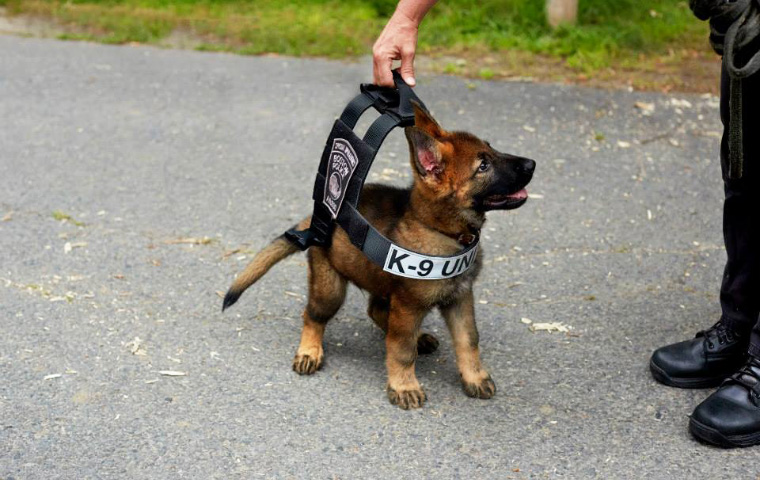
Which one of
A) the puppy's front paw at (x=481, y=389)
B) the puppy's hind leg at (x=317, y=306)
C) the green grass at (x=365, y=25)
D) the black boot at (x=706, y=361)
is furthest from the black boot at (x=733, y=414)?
the green grass at (x=365, y=25)

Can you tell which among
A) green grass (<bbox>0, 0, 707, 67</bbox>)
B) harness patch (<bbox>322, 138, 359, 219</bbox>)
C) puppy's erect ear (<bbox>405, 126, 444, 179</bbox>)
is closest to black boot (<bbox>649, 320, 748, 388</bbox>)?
puppy's erect ear (<bbox>405, 126, 444, 179</bbox>)

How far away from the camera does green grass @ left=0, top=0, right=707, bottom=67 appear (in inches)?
283

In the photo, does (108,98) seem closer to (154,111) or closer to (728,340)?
(154,111)

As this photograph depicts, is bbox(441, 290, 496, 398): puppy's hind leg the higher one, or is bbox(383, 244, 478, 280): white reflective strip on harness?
bbox(383, 244, 478, 280): white reflective strip on harness

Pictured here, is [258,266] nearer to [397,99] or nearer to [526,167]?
[397,99]

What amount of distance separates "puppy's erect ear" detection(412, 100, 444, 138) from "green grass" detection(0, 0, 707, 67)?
146 inches

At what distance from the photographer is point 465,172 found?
3281mm

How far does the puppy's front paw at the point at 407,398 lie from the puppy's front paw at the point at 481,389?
0.19 meters

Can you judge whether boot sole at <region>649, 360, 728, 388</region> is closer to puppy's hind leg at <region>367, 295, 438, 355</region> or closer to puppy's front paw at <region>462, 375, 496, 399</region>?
puppy's front paw at <region>462, 375, 496, 399</region>

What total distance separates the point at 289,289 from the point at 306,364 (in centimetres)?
72

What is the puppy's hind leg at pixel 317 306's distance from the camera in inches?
142

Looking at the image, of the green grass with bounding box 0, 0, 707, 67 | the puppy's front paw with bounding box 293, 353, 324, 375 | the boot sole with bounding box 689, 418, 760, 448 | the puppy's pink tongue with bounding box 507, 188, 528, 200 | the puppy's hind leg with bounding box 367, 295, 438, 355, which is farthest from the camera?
the green grass with bounding box 0, 0, 707, 67

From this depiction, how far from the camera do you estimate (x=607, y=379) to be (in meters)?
3.62

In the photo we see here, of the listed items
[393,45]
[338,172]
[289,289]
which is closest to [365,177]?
[338,172]
